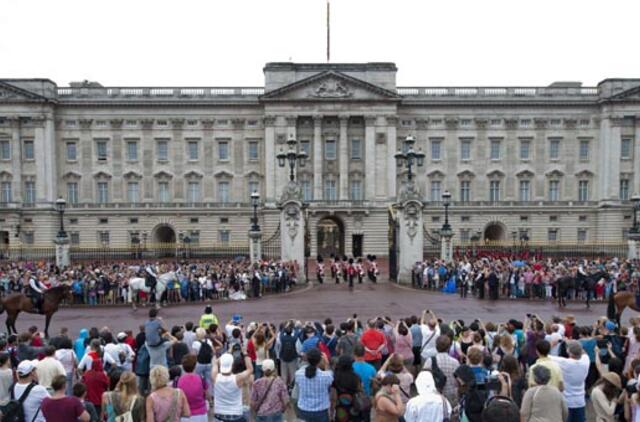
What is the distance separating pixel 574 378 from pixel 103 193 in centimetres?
5676

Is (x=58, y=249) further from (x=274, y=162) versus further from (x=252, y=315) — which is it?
(x=274, y=162)

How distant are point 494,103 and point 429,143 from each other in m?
8.14

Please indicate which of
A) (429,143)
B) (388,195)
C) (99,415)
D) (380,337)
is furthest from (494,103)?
(99,415)

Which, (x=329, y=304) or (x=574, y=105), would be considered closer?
(x=329, y=304)

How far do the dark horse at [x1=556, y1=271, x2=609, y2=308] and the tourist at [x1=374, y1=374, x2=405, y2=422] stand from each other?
60.5ft

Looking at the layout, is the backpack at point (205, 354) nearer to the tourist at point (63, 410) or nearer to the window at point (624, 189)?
the tourist at point (63, 410)

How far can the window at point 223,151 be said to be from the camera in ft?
190

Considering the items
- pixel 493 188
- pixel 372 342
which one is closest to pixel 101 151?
pixel 493 188

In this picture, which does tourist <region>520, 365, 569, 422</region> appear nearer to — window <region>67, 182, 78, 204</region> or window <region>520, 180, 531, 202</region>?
window <region>520, 180, 531, 202</region>

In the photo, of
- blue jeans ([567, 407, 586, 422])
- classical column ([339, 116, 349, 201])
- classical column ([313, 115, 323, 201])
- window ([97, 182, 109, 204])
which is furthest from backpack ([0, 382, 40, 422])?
window ([97, 182, 109, 204])

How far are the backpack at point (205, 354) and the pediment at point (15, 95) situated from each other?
53593 millimetres

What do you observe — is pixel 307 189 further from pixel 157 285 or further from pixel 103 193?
pixel 157 285

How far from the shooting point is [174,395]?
21.9 ft

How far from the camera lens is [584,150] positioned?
58188 mm
